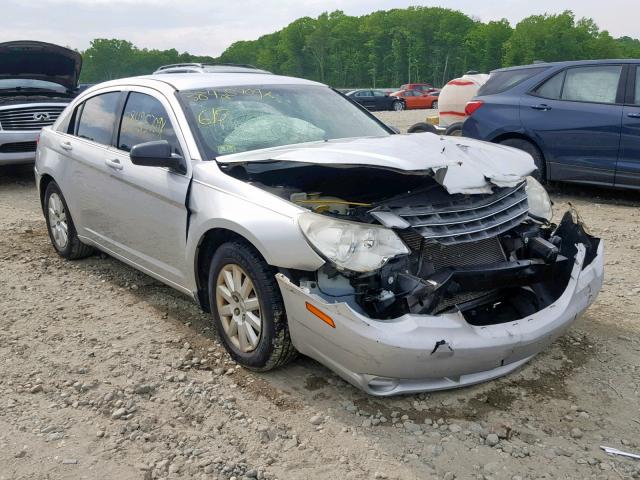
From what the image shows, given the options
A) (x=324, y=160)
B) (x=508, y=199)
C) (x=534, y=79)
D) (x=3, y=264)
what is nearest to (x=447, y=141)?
(x=508, y=199)

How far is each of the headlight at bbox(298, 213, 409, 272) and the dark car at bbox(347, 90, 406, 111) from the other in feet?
107

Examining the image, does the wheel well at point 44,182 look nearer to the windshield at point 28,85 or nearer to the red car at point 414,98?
the windshield at point 28,85

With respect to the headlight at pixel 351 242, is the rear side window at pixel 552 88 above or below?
above

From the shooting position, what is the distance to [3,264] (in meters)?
5.42

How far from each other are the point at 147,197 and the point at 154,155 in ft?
1.52

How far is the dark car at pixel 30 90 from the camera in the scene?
29.7ft

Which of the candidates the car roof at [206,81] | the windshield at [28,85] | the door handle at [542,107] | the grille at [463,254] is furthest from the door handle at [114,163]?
the windshield at [28,85]

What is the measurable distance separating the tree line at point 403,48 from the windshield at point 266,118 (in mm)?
80297

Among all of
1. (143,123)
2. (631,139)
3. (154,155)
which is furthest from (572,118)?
(154,155)

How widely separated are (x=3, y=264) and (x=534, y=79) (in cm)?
630

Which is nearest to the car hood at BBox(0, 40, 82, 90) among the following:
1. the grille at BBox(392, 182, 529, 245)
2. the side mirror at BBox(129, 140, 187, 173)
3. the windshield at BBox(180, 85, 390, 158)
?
the windshield at BBox(180, 85, 390, 158)

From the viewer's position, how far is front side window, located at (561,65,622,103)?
697 centimetres

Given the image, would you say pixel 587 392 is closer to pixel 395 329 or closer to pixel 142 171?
pixel 395 329

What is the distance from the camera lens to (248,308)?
3.24 m
